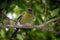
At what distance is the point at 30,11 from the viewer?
9.38 feet

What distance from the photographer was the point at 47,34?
10.2 ft

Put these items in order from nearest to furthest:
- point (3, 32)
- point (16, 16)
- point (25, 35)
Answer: point (3, 32) < point (16, 16) < point (25, 35)

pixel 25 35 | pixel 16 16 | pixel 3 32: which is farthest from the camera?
pixel 25 35

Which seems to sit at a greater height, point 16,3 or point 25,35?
point 16,3

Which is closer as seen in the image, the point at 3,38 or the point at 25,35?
the point at 3,38

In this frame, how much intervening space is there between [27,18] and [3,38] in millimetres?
369

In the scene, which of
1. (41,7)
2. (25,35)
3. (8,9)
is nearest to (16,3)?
(8,9)

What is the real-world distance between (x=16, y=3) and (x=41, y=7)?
34 cm

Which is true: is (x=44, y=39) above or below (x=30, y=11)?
below

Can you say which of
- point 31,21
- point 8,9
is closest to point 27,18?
point 31,21

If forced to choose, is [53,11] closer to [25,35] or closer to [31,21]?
[31,21]

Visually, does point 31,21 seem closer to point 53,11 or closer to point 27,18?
point 27,18

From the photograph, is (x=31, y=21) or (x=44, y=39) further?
(x=44, y=39)

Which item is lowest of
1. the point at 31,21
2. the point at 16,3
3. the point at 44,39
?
the point at 44,39
